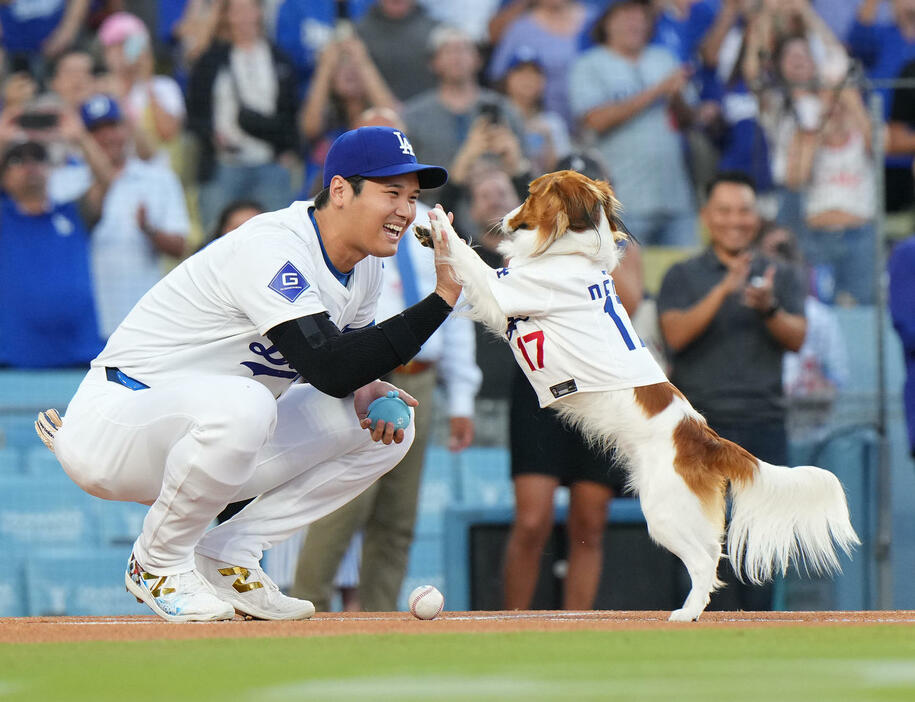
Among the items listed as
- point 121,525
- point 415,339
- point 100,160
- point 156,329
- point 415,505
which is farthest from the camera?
point 100,160

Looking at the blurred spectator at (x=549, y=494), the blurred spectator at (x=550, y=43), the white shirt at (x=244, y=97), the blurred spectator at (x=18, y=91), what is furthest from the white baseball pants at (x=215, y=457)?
the blurred spectator at (x=550, y=43)

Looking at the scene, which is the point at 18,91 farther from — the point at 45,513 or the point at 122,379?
the point at 122,379

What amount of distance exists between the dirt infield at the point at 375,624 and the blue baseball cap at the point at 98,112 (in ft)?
12.4

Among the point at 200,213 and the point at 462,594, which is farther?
the point at 200,213

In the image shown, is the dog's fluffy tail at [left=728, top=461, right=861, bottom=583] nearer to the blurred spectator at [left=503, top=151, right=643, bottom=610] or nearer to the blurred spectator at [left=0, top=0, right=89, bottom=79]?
the blurred spectator at [left=503, top=151, right=643, bottom=610]

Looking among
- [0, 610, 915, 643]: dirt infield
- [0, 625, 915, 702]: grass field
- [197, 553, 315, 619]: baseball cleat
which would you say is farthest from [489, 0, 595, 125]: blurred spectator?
[0, 625, 915, 702]: grass field

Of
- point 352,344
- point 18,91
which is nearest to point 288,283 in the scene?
point 352,344

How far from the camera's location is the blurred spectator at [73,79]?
762 centimetres

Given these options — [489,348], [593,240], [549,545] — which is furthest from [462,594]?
[593,240]

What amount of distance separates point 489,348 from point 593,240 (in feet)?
8.79

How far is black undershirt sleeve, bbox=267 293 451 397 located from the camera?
12.6 feet

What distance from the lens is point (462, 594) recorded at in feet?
19.7

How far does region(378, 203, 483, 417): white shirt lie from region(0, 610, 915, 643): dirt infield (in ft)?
5.28

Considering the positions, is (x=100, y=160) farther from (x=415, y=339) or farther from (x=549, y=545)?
(x=415, y=339)
